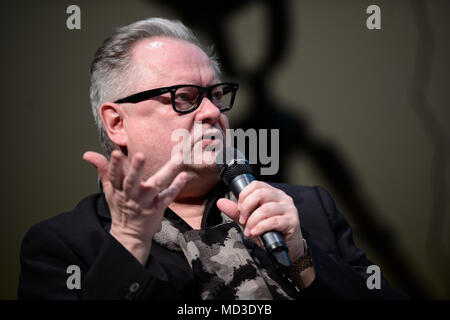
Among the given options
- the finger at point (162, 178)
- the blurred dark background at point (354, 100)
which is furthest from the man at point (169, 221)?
the blurred dark background at point (354, 100)

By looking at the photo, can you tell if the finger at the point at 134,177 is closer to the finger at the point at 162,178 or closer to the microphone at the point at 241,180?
the finger at the point at 162,178

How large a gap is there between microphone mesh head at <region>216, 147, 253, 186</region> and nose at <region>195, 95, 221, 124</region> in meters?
0.18

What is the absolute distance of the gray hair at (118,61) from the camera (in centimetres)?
146

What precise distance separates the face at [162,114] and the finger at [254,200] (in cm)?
33

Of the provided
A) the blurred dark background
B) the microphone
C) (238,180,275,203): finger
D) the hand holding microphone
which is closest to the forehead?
the microphone

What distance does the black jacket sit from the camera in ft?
3.21

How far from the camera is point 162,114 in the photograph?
53.2 inches

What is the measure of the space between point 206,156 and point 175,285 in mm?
430

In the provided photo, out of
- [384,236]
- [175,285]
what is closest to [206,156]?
[175,285]

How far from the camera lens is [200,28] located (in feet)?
6.82

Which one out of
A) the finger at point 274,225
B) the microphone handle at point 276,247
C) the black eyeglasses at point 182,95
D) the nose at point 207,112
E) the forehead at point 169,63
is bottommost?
the microphone handle at point 276,247

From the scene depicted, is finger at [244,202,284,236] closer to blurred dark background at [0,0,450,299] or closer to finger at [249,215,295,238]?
finger at [249,215,295,238]

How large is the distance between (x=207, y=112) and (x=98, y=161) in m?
0.54
